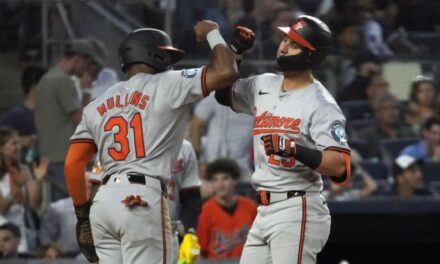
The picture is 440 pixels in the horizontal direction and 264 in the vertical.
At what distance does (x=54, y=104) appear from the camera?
31.9ft

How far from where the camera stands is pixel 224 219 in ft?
29.6

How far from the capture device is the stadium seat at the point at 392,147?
9797 mm

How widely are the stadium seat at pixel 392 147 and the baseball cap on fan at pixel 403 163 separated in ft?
0.54

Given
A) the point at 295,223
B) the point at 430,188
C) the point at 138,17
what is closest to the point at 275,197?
the point at 295,223

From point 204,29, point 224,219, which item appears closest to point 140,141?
point 204,29

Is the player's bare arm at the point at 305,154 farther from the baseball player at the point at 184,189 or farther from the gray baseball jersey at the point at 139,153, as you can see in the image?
the baseball player at the point at 184,189

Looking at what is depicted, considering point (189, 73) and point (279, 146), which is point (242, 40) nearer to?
point (189, 73)

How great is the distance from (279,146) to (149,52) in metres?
0.91

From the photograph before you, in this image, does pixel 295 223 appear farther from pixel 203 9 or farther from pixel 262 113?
pixel 203 9

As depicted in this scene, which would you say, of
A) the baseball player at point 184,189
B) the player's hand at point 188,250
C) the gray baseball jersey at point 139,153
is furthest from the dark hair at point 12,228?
the gray baseball jersey at point 139,153

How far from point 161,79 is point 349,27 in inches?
195

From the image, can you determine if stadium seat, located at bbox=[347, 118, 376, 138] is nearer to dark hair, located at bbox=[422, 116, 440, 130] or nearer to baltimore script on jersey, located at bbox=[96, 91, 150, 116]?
dark hair, located at bbox=[422, 116, 440, 130]

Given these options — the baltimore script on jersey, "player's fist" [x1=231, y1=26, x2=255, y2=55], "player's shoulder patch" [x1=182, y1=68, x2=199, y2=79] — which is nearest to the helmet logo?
"player's fist" [x1=231, y1=26, x2=255, y2=55]

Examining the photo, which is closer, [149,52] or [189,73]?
[189,73]
